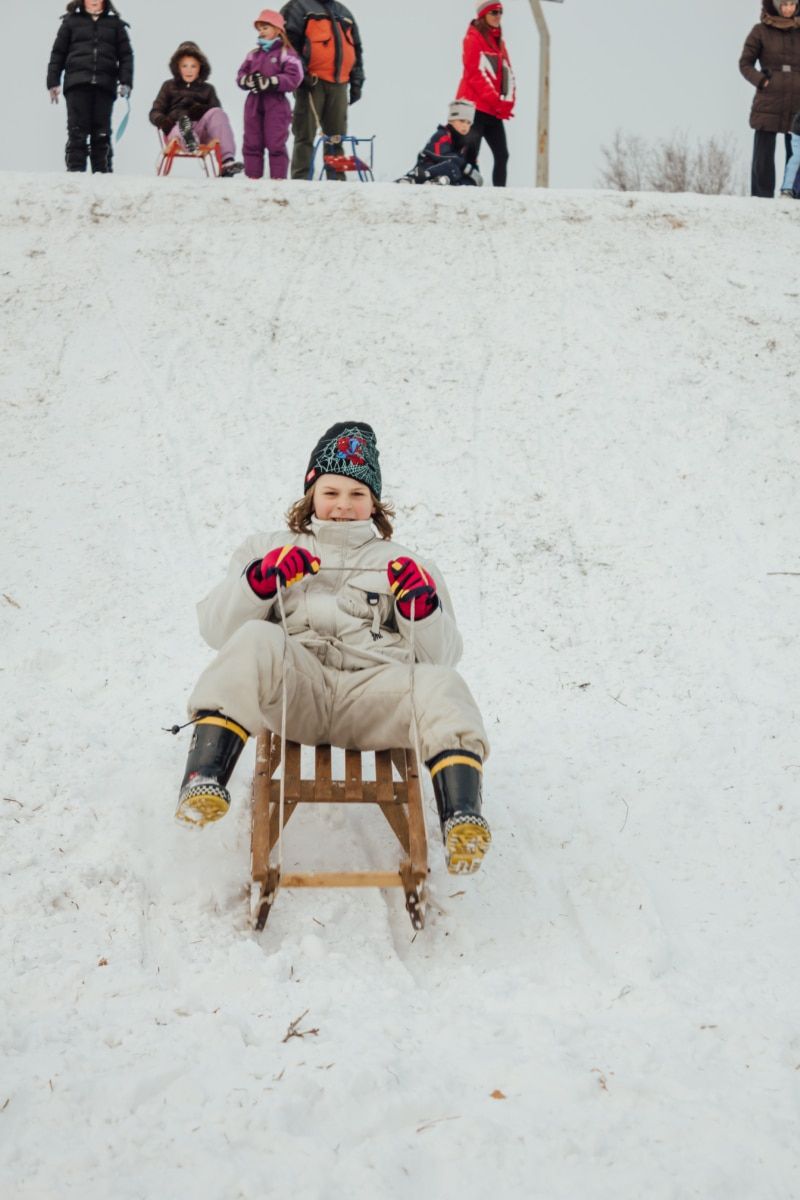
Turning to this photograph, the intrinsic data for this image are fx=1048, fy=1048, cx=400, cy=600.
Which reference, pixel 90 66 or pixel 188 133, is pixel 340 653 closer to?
pixel 90 66

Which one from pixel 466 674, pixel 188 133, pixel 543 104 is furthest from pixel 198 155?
pixel 466 674

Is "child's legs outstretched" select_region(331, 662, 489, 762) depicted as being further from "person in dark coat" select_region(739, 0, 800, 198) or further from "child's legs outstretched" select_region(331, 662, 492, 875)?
"person in dark coat" select_region(739, 0, 800, 198)

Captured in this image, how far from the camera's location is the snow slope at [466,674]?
8.05 feet

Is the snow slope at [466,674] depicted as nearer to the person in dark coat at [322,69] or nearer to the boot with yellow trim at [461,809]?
the boot with yellow trim at [461,809]

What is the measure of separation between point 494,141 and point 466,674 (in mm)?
7586

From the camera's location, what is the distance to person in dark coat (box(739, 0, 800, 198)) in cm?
1032

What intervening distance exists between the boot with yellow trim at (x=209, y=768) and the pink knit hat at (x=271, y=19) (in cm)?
897

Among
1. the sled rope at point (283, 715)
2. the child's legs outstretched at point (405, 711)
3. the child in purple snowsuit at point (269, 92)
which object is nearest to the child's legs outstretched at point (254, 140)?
the child in purple snowsuit at point (269, 92)

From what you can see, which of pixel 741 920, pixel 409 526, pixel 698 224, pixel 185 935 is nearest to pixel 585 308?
pixel 698 224

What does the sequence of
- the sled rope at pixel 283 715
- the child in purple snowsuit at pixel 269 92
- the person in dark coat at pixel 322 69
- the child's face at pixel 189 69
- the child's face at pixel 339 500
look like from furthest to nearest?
the child's face at pixel 189 69, the person in dark coat at pixel 322 69, the child in purple snowsuit at pixel 269 92, the child's face at pixel 339 500, the sled rope at pixel 283 715

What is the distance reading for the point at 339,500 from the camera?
3.93 metres

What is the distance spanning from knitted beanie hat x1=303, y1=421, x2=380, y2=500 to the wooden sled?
1032 mm

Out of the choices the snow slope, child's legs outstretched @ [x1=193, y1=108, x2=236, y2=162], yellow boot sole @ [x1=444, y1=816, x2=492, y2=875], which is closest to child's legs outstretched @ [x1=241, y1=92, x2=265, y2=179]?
child's legs outstretched @ [x1=193, y1=108, x2=236, y2=162]

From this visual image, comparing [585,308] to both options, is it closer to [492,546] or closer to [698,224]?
[698,224]
